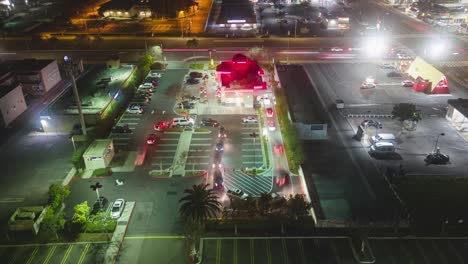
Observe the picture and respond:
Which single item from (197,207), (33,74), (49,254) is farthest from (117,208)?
(33,74)

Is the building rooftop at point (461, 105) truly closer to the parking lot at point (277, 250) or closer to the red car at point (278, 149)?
the red car at point (278, 149)

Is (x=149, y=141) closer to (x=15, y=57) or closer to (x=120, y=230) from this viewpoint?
(x=120, y=230)

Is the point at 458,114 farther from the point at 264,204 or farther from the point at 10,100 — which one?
the point at 10,100

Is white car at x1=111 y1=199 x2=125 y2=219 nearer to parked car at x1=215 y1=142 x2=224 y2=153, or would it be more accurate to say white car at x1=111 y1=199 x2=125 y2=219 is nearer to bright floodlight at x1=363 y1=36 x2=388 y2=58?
parked car at x1=215 y1=142 x2=224 y2=153

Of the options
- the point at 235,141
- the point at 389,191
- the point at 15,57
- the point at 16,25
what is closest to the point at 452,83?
the point at 389,191

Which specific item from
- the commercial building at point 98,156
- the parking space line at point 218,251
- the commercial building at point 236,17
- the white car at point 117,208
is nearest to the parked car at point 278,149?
the parking space line at point 218,251
